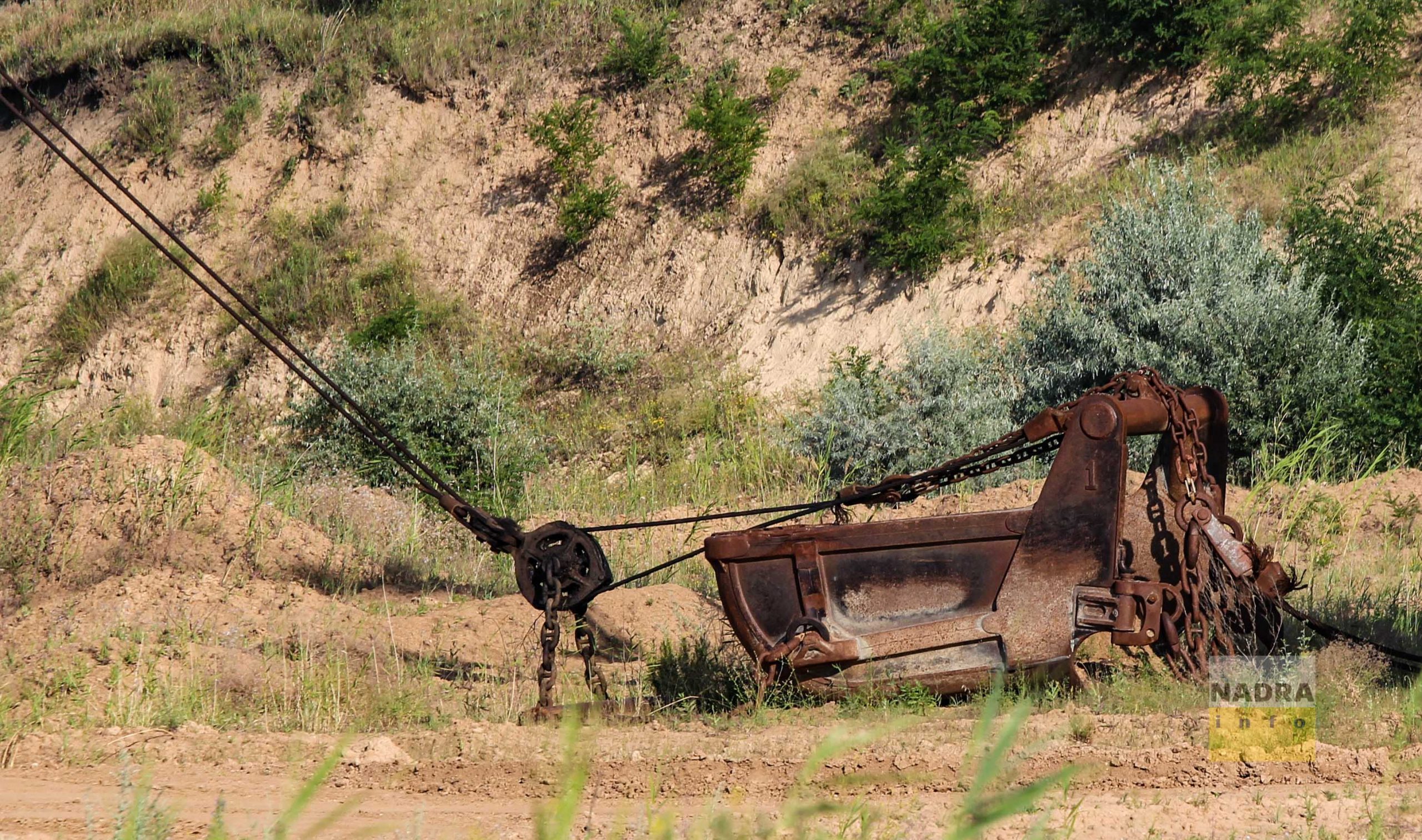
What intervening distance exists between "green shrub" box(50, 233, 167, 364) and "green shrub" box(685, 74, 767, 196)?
9.62m

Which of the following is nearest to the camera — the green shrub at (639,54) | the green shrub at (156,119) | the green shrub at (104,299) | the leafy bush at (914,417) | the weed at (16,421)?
the weed at (16,421)

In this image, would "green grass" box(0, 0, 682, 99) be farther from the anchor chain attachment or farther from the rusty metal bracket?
the rusty metal bracket

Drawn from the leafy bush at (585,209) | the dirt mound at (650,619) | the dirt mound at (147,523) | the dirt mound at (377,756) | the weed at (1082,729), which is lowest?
the weed at (1082,729)

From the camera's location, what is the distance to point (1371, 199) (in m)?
13.5

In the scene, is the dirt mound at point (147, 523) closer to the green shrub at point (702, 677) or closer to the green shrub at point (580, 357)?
the green shrub at point (702, 677)

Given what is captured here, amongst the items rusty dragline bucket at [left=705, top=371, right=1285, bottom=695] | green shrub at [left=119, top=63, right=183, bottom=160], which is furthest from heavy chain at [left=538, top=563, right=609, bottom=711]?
green shrub at [left=119, top=63, right=183, bottom=160]

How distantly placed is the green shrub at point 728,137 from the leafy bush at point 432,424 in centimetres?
490

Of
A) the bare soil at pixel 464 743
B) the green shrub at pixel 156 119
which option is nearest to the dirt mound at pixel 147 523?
the bare soil at pixel 464 743

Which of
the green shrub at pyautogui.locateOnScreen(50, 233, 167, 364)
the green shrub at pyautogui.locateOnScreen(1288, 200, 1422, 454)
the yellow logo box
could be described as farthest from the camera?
the green shrub at pyautogui.locateOnScreen(50, 233, 167, 364)

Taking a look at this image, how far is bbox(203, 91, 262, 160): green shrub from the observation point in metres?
23.3

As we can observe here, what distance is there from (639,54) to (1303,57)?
9891 millimetres

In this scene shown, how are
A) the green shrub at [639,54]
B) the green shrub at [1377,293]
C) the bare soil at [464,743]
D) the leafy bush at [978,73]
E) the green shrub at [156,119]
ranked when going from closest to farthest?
the bare soil at [464,743], the green shrub at [1377,293], the leafy bush at [978,73], the green shrub at [639,54], the green shrub at [156,119]

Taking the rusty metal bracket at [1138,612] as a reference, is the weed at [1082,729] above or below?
below

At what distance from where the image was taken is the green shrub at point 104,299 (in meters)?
22.0
